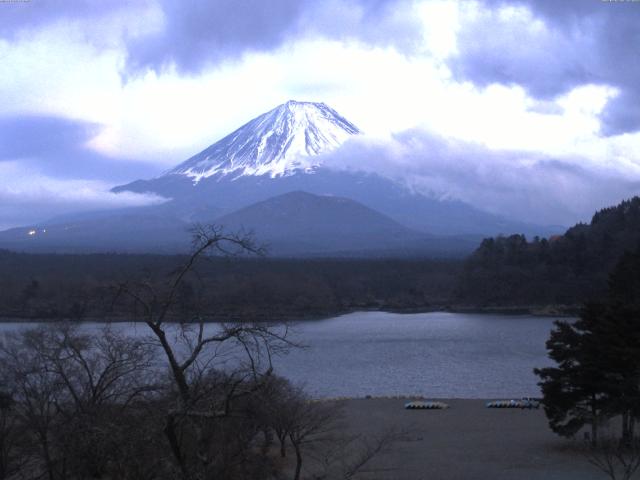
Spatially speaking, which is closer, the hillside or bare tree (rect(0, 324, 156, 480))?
bare tree (rect(0, 324, 156, 480))

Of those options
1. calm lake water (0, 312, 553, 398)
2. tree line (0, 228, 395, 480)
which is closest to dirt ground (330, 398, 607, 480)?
calm lake water (0, 312, 553, 398)

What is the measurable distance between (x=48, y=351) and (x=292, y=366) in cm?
1654

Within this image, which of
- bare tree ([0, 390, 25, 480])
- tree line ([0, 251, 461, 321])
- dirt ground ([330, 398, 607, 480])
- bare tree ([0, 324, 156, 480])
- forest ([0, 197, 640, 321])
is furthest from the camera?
forest ([0, 197, 640, 321])

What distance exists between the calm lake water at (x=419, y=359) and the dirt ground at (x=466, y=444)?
2.13m

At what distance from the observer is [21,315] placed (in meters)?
48.1

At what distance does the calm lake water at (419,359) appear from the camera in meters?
24.6

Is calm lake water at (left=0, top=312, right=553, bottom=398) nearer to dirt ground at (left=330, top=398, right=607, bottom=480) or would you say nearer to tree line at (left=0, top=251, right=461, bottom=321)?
dirt ground at (left=330, top=398, right=607, bottom=480)

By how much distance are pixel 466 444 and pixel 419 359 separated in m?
13.8

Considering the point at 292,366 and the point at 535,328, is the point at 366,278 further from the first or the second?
the point at 292,366

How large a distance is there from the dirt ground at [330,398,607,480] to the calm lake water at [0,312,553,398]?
213 cm

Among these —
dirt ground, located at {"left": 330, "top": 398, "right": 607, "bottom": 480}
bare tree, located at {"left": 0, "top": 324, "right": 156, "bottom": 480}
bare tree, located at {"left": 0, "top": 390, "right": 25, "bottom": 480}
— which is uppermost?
bare tree, located at {"left": 0, "top": 324, "right": 156, "bottom": 480}

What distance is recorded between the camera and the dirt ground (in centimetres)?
1412

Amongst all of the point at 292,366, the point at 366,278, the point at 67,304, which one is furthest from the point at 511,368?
the point at 366,278

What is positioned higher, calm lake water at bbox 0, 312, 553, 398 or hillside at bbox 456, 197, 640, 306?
hillside at bbox 456, 197, 640, 306
